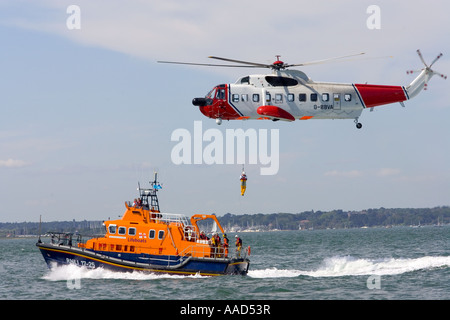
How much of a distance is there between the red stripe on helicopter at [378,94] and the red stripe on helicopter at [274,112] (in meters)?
3.44

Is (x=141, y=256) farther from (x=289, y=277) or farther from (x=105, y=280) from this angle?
(x=289, y=277)

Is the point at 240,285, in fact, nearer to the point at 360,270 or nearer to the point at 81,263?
the point at 81,263

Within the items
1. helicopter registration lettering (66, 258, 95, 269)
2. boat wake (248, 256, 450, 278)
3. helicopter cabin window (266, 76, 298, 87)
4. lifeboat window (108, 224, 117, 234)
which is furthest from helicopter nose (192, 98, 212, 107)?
helicopter registration lettering (66, 258, 95, 269)

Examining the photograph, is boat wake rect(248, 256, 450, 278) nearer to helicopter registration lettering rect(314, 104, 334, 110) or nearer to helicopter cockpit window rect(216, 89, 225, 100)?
helicopter registration lettering rect(314, 104, 334, 110)

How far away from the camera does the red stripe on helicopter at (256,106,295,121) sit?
26641mm

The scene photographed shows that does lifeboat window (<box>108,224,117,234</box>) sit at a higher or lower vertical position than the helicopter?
lower

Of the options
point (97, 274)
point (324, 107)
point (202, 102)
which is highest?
point (202, 102)

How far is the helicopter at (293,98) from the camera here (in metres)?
27.1

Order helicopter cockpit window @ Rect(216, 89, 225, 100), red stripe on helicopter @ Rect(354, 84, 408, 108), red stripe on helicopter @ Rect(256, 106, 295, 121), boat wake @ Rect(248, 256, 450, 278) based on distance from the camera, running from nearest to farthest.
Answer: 1. red stripe on helicopter @ Rect(256, 106, 295, 121)
2. red stripe on helicopter @ Rect(354, 84, 408, 108)
3. helicopter cockpit window @ Rect(216, 89, 225, 100)
4. boat wake @ Rect(248, 256, 450, 278)

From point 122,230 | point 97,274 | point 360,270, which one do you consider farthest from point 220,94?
point 360,270

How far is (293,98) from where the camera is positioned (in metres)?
27.0

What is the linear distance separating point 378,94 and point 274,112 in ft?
15.7

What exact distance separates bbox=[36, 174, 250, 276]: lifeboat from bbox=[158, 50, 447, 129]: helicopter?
5305 mm

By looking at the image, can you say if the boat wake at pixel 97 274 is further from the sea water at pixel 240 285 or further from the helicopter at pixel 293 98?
the helicopter at pixel 293 98
